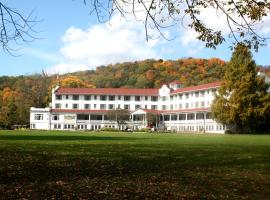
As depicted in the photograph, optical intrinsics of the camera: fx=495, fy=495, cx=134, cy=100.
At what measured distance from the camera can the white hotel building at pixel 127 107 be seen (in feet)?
330

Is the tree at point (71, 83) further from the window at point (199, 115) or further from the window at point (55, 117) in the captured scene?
the window at point (199, 115)

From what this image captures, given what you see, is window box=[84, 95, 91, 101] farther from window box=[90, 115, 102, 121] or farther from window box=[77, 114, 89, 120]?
window box=[90, 115, 102, 121]

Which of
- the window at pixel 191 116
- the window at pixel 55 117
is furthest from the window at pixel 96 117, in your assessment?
the window at pixel 191 116

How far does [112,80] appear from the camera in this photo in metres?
145

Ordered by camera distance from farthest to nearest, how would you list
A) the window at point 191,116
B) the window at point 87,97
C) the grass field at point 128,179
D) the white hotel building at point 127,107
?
the window at point 87,97, the white hotel building at point 127,107, the window at point 191,116, the grass field at point 128,179

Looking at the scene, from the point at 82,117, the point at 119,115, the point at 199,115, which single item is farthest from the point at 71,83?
the point at 199,115

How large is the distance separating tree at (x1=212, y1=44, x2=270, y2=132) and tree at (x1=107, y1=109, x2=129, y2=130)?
3340 cm

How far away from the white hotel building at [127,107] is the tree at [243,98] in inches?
794

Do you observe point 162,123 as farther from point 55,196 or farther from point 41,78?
point 55,196

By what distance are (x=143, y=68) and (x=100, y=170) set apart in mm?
130826

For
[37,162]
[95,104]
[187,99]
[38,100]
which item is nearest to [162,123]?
[187,99]

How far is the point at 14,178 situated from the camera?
11641 millimetres

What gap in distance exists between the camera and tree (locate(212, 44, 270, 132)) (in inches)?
2805

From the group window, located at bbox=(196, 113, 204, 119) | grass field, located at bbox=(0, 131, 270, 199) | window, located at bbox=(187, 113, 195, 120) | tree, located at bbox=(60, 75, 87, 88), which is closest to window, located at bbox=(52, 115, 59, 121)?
tree, located at bbox=(60, 75, 87, 88)
